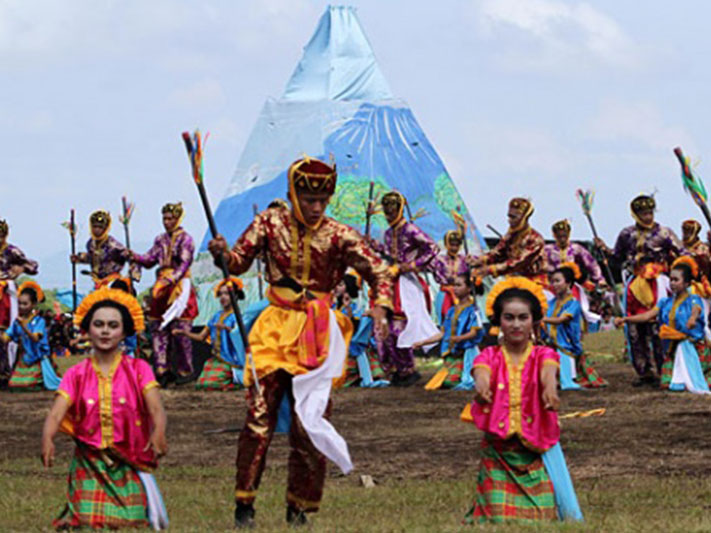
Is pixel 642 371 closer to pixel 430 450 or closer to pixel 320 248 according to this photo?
pixel 430 450

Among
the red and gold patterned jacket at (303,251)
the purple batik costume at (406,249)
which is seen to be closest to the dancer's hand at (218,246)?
the red and gold patterned jacket at (303,251)

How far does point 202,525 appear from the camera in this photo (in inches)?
298

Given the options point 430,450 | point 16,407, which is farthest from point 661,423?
point 16,407

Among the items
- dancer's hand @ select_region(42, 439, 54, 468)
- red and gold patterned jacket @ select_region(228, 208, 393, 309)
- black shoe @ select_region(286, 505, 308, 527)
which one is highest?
red and gold patterned jacket @ select_region(228, 208, 393, 309)

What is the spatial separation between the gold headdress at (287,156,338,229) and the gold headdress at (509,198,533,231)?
8268 millimetres

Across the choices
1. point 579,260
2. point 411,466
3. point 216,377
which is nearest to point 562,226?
point 579,260

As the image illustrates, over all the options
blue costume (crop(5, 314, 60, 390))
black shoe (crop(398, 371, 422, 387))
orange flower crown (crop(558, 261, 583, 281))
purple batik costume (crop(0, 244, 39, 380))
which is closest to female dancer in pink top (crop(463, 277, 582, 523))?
orange flower crown (crop(558, 261, 583, 281))

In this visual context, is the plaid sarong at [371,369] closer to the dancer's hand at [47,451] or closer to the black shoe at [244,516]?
the black shoe at [244,516]

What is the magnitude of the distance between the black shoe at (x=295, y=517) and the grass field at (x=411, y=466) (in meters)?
0.10

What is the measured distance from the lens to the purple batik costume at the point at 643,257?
15977 mm

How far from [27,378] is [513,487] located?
11900 millimetres

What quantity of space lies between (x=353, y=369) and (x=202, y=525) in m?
10.2

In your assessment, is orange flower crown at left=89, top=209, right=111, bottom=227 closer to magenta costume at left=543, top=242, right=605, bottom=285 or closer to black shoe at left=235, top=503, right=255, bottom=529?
magenta costume at left=543, top=242, right=605, bottom=285

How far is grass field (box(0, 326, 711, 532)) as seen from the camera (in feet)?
25.2
